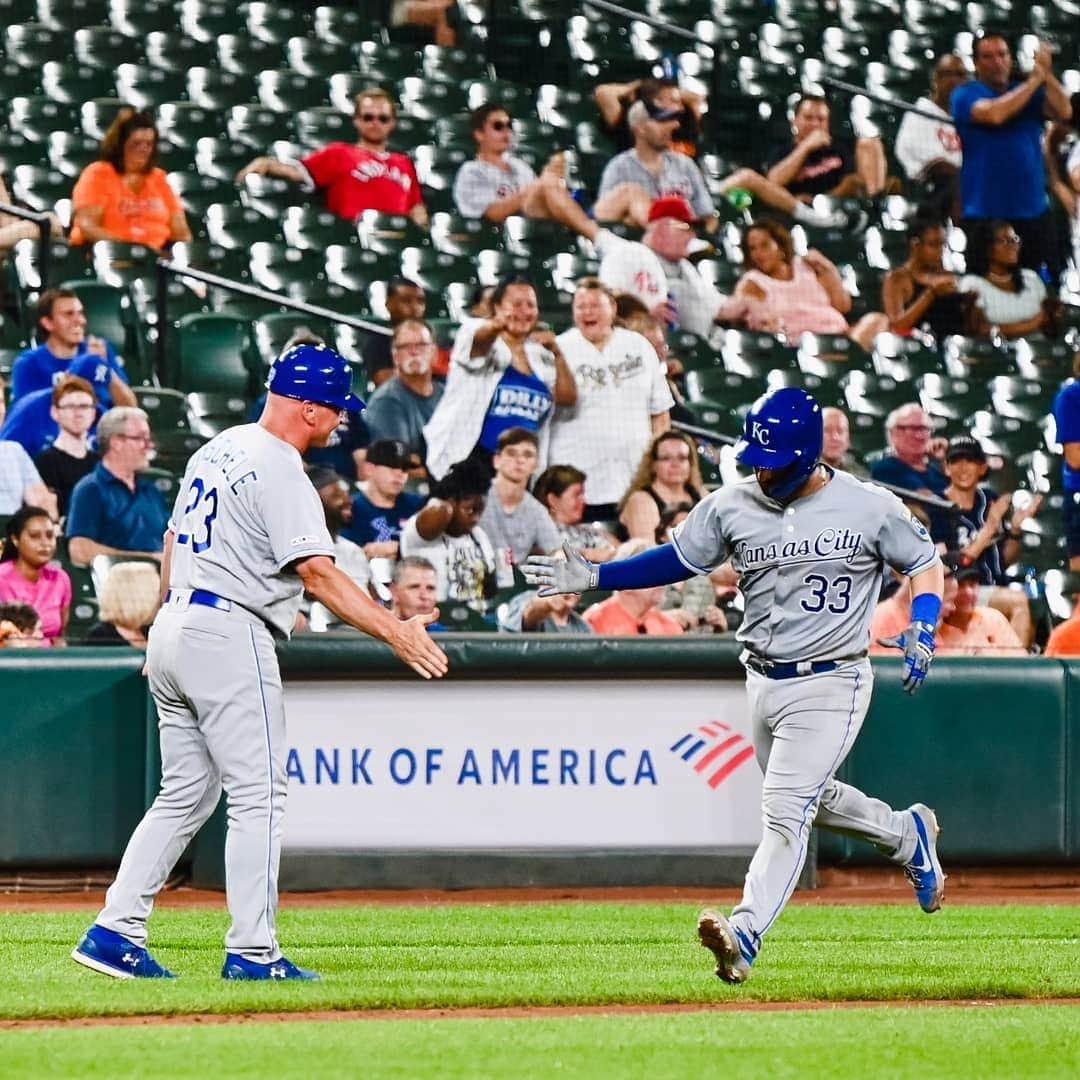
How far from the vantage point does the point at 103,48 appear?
1395 centimetres

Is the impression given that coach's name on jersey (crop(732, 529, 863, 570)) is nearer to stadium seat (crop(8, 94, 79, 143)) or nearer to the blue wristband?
the blue wristband

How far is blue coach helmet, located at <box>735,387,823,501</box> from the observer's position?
5891 mm

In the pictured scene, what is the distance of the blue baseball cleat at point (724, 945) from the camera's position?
5.51m

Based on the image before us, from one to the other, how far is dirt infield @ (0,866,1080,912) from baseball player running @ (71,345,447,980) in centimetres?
248

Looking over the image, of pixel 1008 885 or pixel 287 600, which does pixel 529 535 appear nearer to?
pixel 1008 885

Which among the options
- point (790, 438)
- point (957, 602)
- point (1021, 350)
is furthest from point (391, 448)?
point (1021, 350)

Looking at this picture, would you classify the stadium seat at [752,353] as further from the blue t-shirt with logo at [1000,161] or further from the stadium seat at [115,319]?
the stadium seat at [115,319]

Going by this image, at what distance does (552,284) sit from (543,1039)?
8.43 metres

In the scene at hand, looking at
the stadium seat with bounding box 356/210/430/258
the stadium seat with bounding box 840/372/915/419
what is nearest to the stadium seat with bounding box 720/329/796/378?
the stadium seat with bounding box 840/372/915/419

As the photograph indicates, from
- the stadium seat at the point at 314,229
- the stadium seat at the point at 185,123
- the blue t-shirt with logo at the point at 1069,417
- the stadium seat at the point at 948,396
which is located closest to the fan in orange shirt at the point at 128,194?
the stadium seat at the point at 314,229

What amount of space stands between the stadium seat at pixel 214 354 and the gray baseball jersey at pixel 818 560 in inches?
232

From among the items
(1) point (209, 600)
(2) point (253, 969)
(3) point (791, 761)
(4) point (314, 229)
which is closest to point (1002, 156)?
(4) point (314, 229)

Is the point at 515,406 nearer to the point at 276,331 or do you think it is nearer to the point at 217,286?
the point at 276,331

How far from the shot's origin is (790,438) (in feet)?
19.4
